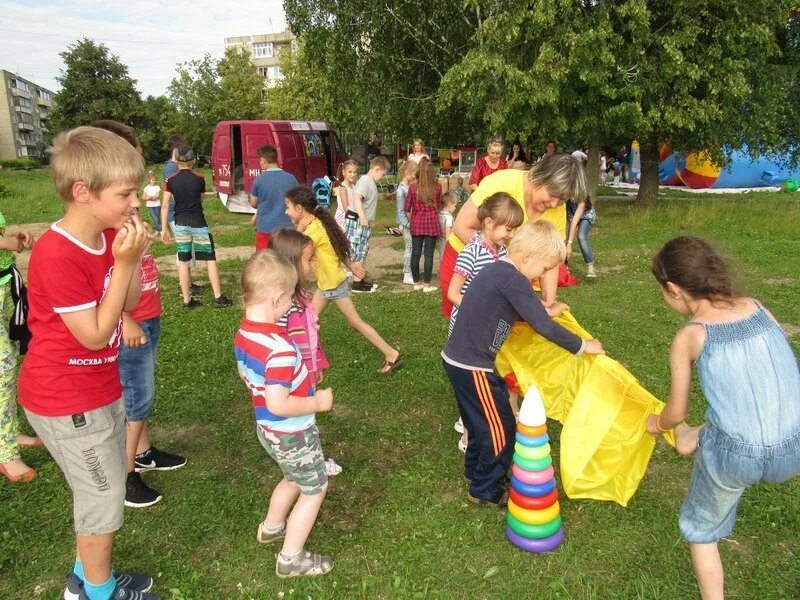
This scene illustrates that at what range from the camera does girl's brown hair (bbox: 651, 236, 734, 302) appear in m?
2.28

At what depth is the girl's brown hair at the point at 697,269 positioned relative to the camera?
2.28 metres

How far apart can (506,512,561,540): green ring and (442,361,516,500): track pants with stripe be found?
0.32 m

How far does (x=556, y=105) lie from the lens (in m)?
11.9

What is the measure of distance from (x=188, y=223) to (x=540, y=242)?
18.0ft

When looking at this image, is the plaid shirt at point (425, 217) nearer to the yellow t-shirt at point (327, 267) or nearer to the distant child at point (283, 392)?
the yellow t-shirt at point (327, 267)

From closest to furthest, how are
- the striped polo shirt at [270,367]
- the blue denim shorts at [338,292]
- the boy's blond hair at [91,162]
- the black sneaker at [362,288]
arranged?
the boy's blond hair at [91,162] < the striped polo shirt at [270,367] < the blue denim shorts at [338,292] < the black sneaker at [362,288]

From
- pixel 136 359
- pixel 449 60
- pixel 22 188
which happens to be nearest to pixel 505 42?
pixel 449 60

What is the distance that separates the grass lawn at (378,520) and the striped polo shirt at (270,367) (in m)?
0.87

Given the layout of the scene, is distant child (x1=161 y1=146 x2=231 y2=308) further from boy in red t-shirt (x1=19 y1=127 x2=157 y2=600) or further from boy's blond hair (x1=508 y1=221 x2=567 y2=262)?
boy's blond hair (x1=508 y1=221 x2=567 y2=262)

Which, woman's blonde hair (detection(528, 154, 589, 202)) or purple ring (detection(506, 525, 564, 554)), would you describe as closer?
purple ring (detection(506, 525, 564, 554))

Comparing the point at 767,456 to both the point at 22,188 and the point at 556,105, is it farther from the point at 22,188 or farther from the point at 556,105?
the point at 22,188

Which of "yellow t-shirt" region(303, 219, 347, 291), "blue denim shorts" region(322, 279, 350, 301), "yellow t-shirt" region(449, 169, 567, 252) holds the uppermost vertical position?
"yellow t-shirt" region(449, 169, 567, 252)

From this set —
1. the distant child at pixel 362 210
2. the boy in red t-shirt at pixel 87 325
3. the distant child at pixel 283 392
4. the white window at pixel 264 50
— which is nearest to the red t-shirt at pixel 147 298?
the boy in red t-shirt at pixel 87 325

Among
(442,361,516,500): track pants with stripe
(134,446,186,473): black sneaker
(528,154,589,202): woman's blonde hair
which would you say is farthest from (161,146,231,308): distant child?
(442,361,516,500): track pants with stripe
